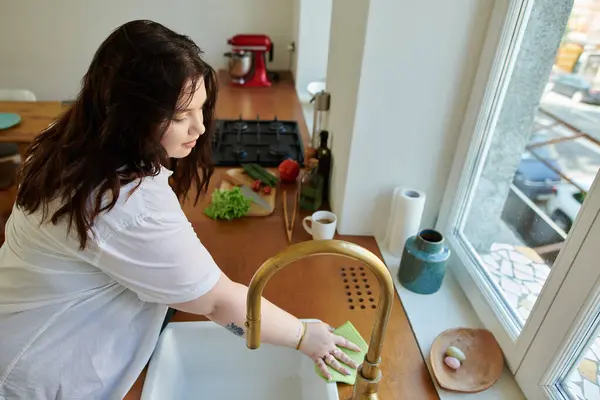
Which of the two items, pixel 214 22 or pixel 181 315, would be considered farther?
pixel 214 22

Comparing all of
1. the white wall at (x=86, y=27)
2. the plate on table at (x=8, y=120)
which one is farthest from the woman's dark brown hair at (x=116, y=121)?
the white wall at (x=86, y=27)

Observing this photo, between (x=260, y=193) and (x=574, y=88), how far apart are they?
0.90m

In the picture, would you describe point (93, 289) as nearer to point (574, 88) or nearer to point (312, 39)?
point (574, 88)

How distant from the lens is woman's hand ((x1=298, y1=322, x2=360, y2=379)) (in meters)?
0.82

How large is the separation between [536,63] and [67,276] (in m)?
1.00

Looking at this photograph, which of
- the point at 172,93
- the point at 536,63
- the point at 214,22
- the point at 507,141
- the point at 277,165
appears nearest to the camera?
the point at 172,93

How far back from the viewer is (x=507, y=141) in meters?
1.02

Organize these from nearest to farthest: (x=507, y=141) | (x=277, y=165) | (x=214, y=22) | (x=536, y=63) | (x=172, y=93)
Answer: (x=172, y=93), (x=536, y=63), (x=507, y=141), (x=277, y=165), (x=214, y=22)

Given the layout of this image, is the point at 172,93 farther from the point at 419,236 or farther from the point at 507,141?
the point at 507,141

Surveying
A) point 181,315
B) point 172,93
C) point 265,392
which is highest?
point 172,93

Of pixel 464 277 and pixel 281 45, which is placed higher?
pixel 281 45

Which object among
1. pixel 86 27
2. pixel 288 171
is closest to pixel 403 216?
pixel 288 171

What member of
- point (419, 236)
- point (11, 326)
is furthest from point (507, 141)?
point (11, 326)

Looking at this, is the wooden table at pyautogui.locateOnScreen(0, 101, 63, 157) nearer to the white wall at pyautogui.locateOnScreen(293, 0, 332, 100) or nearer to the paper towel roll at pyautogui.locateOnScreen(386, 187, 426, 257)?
the white wall at pyautogui.locateOnScreen(293, 0, 332, 100)
